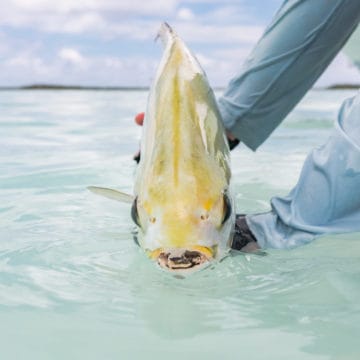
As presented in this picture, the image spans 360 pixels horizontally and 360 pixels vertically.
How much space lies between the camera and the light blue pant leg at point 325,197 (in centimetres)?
191

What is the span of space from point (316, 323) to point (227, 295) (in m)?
0.23

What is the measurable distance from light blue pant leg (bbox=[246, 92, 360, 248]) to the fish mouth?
0.64 m

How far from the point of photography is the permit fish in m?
1.37

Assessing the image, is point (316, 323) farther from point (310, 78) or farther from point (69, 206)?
point (69, 206)

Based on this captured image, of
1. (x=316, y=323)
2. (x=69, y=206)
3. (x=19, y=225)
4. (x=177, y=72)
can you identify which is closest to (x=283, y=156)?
(x=69, y=206)

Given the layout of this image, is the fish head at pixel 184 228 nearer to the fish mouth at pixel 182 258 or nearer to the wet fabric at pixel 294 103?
the fish mouth at pixel 182 258

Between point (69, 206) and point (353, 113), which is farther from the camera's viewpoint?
point (69, 206)

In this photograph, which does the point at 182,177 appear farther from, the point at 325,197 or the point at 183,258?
the point at 325,197

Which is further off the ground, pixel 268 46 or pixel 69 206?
pixel 268 46

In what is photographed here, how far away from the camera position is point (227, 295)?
1.59 meters

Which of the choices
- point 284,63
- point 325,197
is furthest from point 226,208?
point 284,63

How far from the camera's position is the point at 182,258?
4.42 ft

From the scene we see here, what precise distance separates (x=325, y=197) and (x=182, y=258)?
0.71m

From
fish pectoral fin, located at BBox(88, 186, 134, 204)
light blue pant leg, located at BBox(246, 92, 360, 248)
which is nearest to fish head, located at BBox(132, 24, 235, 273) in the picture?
fish pectoral fin, located at BBox(88, 186, 134, 204)
